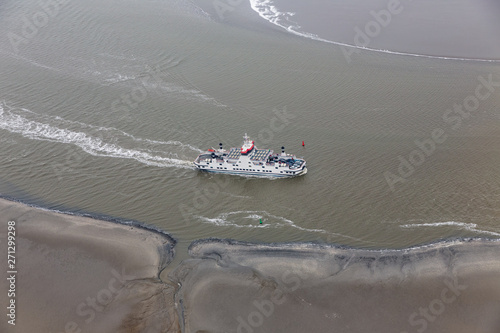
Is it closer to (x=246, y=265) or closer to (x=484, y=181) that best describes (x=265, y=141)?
(x=246, y=265)

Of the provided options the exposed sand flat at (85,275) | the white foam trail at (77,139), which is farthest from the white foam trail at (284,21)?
the exposed sand flat at (85,275)

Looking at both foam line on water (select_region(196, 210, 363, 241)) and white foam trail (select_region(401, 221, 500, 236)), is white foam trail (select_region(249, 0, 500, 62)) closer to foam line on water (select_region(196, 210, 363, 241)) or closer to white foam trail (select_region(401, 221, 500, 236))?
white foam trail (select_region(401, 221, 500, 236))

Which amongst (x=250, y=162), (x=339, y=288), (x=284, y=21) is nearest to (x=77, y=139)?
(x=250, y=162)

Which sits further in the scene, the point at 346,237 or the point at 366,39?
the point at 366,39

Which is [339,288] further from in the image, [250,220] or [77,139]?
[77,139]

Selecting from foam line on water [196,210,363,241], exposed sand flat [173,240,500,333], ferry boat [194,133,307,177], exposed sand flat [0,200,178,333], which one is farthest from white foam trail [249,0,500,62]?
exposed sand flat [0,200,178,333]

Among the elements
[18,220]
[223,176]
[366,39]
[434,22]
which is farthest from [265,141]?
[434,22]
